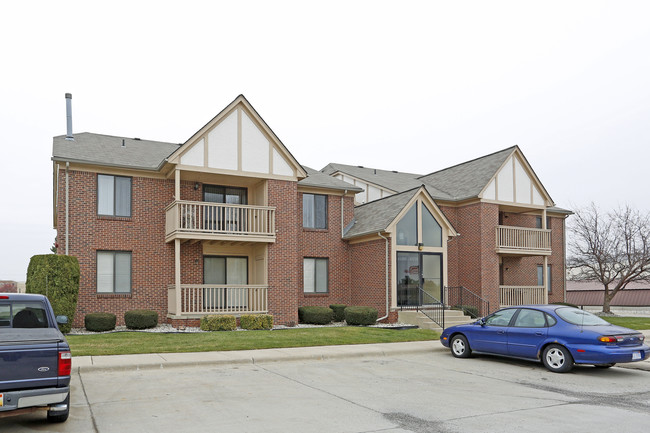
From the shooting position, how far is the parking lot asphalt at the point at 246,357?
467 inches

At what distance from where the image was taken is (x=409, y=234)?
915 inches

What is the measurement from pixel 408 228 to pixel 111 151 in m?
12.3

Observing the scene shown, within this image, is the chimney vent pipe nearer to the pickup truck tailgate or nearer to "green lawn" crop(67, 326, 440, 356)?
"green lawn" crop(67, 326, 440, 356)

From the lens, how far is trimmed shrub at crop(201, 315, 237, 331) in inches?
753

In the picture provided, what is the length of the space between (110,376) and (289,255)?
37.4 ft

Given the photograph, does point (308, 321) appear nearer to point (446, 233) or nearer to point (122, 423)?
point (446, 233)

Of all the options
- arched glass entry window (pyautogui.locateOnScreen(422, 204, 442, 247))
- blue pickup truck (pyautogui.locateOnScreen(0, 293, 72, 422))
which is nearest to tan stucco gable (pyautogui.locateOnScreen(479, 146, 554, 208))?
arched glass entry window (pyautogui.locateOnScreen(422, 204, 442, 247))

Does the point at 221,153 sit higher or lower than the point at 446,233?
higher

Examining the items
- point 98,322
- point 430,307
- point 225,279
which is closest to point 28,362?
point 98,322

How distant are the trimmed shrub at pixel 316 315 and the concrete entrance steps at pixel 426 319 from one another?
2808 mm

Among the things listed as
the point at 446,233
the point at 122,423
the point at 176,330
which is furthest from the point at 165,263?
the point at 122,423

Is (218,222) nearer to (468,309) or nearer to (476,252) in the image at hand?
(468,309)

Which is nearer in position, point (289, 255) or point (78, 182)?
point (78, 182)

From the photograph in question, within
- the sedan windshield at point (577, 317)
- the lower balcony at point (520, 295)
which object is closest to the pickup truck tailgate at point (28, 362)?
the sedan windshield at point (577, 317)
